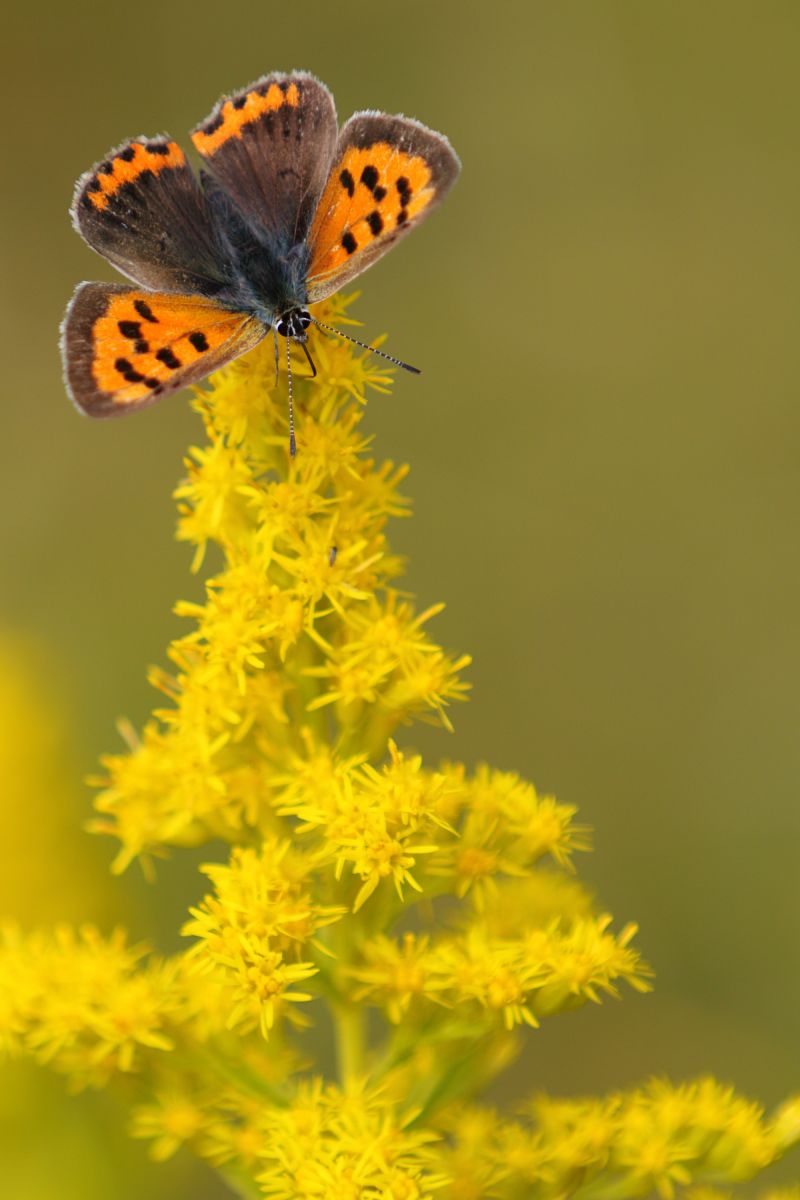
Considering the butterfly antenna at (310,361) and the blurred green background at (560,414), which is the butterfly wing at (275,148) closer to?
the butterfly antenna at (310,361)

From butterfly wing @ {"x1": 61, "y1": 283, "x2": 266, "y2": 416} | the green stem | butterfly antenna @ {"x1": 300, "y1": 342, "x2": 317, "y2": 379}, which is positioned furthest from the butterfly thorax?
the green stem

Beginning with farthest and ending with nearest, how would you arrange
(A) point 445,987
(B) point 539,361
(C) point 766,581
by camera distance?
1. (B) point 539,361
2. (C) point 766,581
3. (A) point 445,987

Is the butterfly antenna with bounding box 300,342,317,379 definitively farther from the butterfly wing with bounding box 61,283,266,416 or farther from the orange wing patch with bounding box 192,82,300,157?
the orange wing patch with bounding box 192,82,300,157

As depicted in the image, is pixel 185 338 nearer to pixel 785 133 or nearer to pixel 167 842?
pixel 167 842

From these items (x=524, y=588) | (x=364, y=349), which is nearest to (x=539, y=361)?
(x=524, y=588)

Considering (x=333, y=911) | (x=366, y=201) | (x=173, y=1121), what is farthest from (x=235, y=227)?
(x=173, y=1121)
